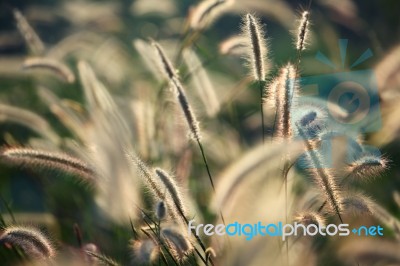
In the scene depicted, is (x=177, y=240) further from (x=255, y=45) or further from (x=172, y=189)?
(x=255, y=45)

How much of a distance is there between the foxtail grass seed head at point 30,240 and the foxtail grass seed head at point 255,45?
586mm

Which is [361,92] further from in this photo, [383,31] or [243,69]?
[383,31]

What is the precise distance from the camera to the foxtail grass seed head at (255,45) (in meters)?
1.34

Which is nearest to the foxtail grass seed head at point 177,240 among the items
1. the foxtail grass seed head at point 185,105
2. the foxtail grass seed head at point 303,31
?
the foxtail grass seed head at point 185,105

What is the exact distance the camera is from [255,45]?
4.48 ft

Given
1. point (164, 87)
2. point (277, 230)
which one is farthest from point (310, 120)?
point (164, 87)

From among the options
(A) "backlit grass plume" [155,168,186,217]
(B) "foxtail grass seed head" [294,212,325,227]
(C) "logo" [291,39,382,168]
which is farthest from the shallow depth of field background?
(A) "backlit grass plume" [155,168,186,217]

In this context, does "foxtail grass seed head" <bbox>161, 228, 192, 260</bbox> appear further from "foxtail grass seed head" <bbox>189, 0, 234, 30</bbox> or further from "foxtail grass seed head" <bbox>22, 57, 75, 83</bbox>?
"foxtail grass seed head" <bbox>22, 57, 75, 83</bbox>

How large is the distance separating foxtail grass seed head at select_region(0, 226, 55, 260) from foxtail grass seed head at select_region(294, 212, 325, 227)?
542 millimetres

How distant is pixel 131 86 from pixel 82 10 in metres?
0.64

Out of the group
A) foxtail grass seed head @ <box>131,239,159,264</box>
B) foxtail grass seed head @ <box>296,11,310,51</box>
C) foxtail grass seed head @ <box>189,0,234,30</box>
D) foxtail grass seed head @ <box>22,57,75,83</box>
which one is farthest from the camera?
foxtail grass seed head @ <box>22,57,75,83</box>

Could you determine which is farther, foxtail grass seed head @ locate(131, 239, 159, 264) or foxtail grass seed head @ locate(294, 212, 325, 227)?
foxtail grass seed head @ locate(294, 212, 325, 227)

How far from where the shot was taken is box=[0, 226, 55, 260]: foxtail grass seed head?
1270 mm

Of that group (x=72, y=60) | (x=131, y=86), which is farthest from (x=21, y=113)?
(x=72, y=60)
